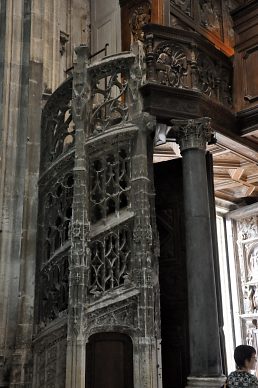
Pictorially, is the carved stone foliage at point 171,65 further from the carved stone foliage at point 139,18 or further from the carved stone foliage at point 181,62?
the carved stone foliage at point 139,18

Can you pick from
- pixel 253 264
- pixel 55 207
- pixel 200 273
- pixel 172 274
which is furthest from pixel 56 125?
pixel 253 264

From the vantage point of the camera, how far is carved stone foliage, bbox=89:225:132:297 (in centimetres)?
626

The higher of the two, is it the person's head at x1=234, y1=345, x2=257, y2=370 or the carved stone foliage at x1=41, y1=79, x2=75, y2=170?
the carved stone foliage at x1=41, y1=79, x2=75, y2=170

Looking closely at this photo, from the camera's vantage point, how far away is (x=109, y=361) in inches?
241

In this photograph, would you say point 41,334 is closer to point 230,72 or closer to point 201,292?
point 201,292

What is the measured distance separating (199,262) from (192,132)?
171 centimetres

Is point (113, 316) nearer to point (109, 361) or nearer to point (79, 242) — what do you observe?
point (109, 361)

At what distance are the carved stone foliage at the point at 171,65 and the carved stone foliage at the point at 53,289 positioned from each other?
270 cm

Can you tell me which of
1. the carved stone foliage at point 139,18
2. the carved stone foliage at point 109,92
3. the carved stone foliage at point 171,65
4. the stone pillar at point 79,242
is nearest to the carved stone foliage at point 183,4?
the carved stone foliage at point 139,18

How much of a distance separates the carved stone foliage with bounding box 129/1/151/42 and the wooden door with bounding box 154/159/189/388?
2333mm

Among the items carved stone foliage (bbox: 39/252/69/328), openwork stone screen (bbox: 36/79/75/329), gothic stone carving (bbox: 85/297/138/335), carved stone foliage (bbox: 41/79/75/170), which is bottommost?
gothic stone carving (bbox: 85/297/138/335)

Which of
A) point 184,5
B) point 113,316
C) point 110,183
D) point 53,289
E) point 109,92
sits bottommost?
point 113,316

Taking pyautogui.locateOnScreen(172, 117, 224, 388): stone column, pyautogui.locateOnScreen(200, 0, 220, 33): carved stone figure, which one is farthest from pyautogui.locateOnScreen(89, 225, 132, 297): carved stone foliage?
pyautogui.locateOnScreen(200, 0, 220, 33): carved stone figure

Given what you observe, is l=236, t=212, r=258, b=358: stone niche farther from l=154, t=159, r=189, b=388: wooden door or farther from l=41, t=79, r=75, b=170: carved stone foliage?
l=41, t=79, r=75, b=170: carved stone foliage
